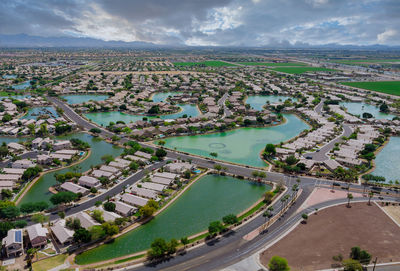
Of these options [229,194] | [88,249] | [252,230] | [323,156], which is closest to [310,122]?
[323,156]

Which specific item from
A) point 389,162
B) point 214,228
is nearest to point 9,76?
point 214,228

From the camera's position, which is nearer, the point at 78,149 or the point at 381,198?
the point at 381,198

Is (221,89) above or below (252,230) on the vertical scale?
above

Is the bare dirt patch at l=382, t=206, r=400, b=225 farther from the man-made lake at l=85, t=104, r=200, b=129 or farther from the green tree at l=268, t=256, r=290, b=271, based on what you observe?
the man-made lake at l=85, t=104, r=200, b=129

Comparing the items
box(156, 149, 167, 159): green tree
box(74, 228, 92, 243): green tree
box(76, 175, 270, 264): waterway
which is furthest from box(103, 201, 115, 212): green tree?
box(156, 149, 167, 159): green tree

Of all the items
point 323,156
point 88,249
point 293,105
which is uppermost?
point 293,105

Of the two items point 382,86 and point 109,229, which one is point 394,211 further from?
point 382,86

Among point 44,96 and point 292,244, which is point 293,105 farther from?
point 44,96
